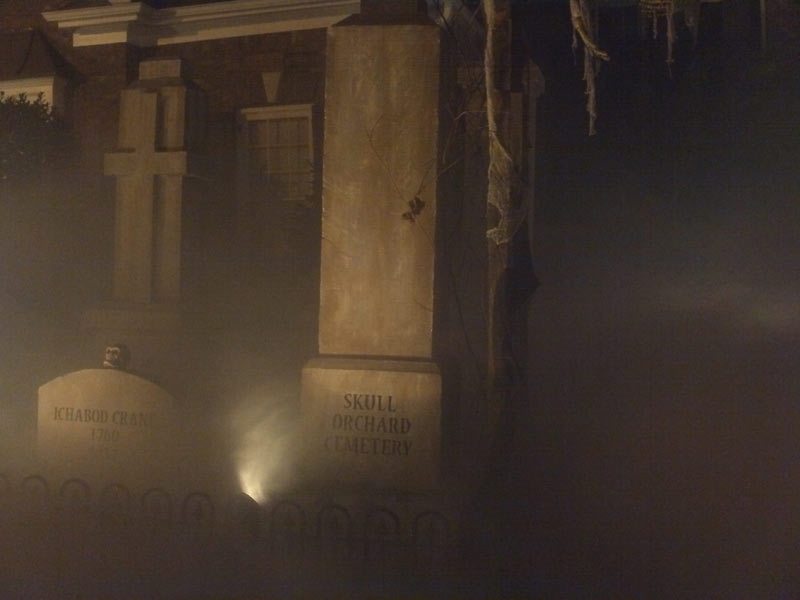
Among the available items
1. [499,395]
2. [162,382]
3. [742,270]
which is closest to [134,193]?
[162,382]

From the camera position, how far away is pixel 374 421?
607 cm

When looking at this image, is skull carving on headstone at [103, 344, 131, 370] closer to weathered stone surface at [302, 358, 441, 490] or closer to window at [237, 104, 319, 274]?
weathered stone surface at [302, 358, 441, 490]

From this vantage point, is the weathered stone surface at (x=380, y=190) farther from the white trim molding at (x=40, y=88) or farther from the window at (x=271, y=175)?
the white trim molding at (x=40, y=88)

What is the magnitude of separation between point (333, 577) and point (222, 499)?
38.6 inches

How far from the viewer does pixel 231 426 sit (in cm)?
766

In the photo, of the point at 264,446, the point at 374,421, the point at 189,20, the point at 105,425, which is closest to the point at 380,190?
the point at 374,421

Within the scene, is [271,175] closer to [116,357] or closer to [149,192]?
[149,192]

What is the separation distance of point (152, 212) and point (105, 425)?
1.87 metres

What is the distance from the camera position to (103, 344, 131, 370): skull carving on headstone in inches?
271

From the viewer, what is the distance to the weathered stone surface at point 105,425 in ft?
21.8

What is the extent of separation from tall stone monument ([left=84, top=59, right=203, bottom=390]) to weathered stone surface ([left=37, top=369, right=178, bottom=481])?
2.28 ft

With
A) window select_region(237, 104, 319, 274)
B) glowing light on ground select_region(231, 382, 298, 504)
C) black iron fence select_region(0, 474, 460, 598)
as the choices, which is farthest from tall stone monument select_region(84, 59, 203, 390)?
A: window select_region(237, 104, 319, 274)

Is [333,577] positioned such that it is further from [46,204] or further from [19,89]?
[19,89]

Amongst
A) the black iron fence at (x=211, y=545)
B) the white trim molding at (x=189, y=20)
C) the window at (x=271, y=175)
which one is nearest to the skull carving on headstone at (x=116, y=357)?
the black iron fence at (x=211, y=545)
